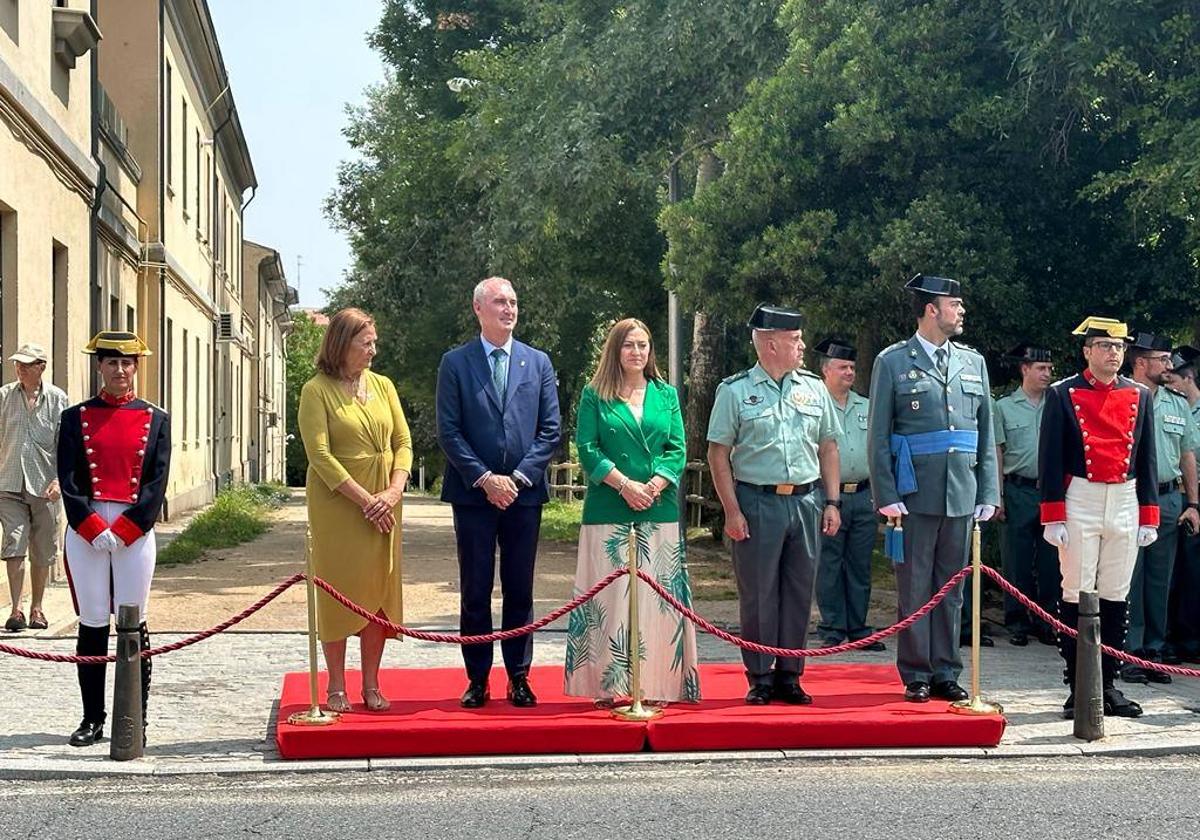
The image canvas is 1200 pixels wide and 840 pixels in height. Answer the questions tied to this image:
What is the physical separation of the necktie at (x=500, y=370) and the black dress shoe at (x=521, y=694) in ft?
4.84

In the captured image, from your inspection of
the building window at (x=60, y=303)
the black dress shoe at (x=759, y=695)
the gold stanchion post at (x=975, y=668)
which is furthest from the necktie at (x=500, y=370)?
the building window at (x=60, y=303)

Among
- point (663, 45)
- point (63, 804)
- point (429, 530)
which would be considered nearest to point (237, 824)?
point (63, 804)

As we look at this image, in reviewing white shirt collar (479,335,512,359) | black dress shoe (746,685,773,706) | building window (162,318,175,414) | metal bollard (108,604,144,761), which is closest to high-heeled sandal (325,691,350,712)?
metal bollard (108,604,144,761)

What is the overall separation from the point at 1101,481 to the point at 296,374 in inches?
3164

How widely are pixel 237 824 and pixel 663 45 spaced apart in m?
14.5

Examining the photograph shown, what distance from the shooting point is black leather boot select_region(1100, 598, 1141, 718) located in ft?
28.3

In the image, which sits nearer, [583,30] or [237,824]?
[237,824]

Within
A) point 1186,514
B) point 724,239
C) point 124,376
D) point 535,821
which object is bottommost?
point 535,821

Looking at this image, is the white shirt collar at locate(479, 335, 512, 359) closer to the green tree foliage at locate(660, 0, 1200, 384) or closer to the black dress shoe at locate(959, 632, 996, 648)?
the black dress shoe at locate(959, 632, 996, 648)

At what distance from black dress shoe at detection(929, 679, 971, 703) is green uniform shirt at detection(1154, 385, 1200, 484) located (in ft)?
8.65

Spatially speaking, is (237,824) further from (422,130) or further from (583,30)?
(422,130)

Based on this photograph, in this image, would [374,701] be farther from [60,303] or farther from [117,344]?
[60,303]

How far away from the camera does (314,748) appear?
24.5 ft

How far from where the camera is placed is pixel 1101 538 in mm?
8797
